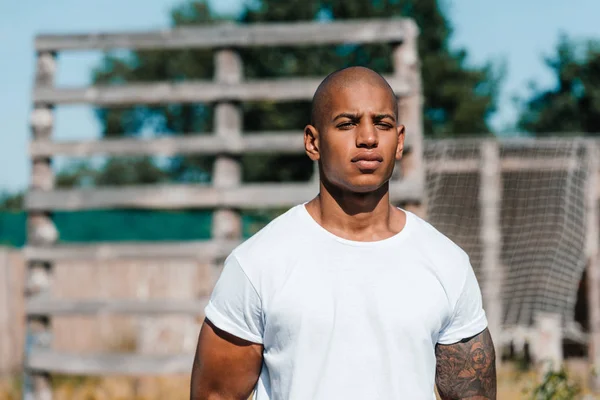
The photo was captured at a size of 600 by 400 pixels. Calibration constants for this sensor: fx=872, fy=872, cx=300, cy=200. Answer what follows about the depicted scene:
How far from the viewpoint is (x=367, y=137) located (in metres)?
2.15

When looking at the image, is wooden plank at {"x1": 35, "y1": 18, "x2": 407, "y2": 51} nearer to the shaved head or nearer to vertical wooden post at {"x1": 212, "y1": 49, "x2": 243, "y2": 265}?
vertical wooden post at {"x1": 212, "y1": 49, "x2": 243, "y2": 265}

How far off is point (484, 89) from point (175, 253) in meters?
26.4

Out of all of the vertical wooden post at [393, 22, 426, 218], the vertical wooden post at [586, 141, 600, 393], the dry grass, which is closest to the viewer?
the vertical wooden post at [393, 22, 426, 218]

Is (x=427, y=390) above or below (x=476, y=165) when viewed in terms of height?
below

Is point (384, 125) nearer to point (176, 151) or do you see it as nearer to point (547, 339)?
point (176, 151)

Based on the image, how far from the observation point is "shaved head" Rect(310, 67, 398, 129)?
2.21 m

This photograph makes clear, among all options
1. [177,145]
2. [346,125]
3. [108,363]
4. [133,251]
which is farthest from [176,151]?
[346,125]

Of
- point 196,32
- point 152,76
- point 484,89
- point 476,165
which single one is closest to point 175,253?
point 196,32

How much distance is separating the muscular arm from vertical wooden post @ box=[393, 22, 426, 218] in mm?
3412

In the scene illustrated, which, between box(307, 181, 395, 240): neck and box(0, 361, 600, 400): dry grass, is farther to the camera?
box(0, 361, 600, 400): dry grass

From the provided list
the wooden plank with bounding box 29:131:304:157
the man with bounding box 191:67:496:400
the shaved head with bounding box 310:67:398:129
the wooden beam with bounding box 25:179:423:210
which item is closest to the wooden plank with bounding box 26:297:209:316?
the wooden beam with bounding box 25:179:423:210

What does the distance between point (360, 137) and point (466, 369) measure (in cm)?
71

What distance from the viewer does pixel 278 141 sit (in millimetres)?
5816

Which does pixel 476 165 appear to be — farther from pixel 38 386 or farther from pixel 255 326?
pixel 255 326
